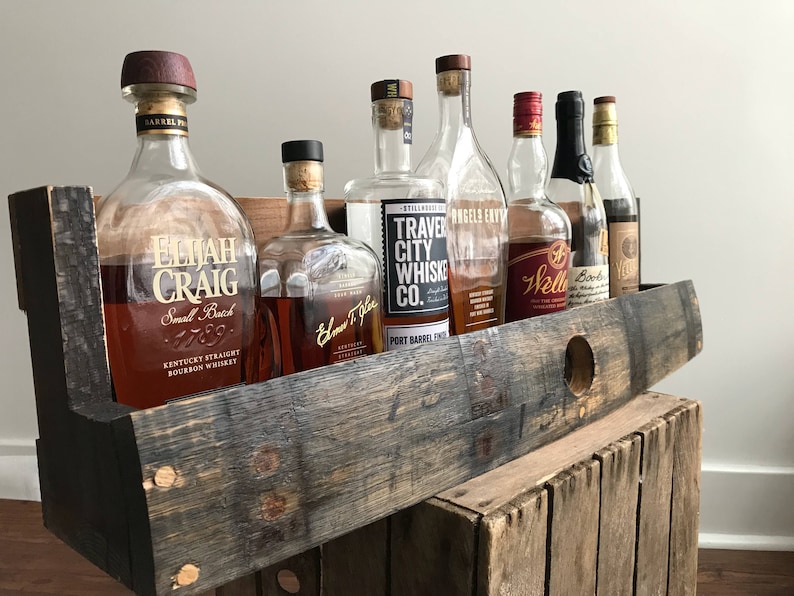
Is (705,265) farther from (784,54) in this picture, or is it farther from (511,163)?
(511,163)

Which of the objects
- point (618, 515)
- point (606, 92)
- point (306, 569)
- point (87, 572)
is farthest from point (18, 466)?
point (606, 92)

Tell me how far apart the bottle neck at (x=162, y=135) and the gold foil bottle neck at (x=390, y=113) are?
0.20 m

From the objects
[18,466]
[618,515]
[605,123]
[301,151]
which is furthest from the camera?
[18,466]

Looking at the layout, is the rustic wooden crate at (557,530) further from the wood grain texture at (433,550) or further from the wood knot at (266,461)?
the wood knot at (266,461)

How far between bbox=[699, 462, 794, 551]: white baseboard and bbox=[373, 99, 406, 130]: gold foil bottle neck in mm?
1147

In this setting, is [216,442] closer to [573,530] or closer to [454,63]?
[573,530]

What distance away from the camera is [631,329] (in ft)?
2.40

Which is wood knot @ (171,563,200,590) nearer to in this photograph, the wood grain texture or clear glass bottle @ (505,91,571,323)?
the wood grain texture

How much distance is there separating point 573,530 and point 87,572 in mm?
1134

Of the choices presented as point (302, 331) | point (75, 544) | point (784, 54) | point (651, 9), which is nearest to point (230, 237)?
point (302, 331)

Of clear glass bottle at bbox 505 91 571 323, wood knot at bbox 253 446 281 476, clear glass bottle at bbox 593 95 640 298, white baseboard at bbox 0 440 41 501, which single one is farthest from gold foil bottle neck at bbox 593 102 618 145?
white baseboard at bbox 0 440 41 501

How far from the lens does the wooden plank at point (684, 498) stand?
75 cm

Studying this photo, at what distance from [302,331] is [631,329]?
0.42m

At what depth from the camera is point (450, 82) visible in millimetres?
676
